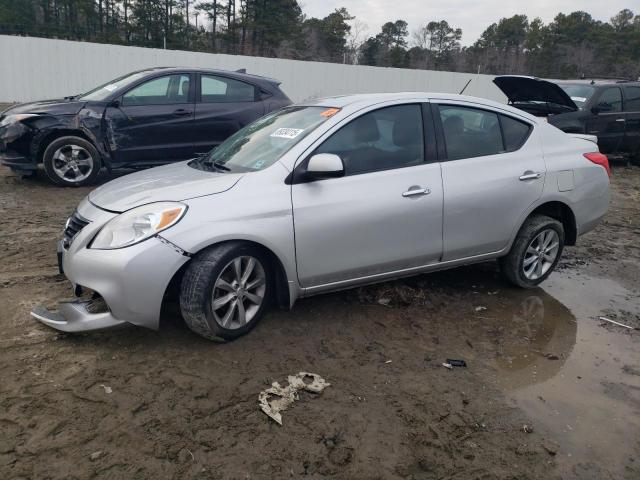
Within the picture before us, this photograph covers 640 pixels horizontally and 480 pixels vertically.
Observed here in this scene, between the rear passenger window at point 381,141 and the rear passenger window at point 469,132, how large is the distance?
0.26 m

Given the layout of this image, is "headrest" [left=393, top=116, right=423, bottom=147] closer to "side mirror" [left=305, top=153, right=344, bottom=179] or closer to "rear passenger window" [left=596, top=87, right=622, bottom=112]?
"side mirror" [left=305, top=153, right=344, bottom=179]

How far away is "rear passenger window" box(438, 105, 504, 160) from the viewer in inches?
174

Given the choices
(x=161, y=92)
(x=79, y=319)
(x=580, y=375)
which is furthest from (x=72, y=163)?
(x=580, y=375)

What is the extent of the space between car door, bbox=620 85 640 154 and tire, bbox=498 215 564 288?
813 centimetres

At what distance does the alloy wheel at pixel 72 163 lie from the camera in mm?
7562

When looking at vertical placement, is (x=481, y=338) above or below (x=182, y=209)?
below

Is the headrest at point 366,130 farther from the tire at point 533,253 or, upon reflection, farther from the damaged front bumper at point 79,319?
the damaged front bumper at point 79,319

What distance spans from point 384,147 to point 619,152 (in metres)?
10.1

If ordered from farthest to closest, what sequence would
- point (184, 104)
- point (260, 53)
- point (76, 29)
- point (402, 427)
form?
1. point (260, 53)
2. point (76, 29)
3. point (184, 104)
4. point (402, 427)

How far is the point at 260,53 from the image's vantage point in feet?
139

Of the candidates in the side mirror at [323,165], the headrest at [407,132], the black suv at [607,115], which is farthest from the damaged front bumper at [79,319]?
the black suv at [607,115]

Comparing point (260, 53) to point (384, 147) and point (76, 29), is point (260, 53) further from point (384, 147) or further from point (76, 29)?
point (384, 147)

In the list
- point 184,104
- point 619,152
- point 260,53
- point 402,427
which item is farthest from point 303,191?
point 260,53

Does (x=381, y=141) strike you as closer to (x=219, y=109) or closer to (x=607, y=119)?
(x=219, y=109)
